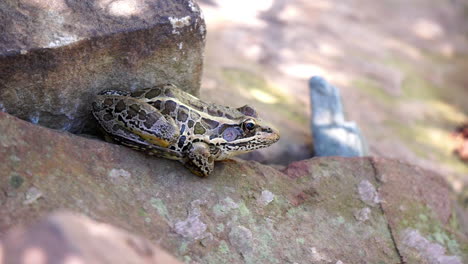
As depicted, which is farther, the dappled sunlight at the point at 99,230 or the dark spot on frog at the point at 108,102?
the dark spot on frog at the point at 108,102

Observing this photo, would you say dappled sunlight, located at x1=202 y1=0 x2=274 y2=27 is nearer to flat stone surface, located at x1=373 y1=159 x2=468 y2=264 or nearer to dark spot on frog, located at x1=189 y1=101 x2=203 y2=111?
dark spot on frog, located at x1=189 y1=101 x2=203 y2=111

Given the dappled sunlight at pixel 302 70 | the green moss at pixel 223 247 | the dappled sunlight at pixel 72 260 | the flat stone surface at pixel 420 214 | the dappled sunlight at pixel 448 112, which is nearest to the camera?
the dappled sunlight at pixel 72 260

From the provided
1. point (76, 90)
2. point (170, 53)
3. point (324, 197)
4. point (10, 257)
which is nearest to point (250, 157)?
point (324, 197)

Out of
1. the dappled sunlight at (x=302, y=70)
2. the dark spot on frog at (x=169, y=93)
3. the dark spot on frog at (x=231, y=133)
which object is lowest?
the dappled sunlight at (x=302, y=70)

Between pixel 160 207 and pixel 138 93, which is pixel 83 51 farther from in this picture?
pixel 160 207

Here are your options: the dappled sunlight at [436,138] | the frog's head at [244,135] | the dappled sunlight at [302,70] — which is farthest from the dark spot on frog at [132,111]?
the dappled sunlight at [436,138]

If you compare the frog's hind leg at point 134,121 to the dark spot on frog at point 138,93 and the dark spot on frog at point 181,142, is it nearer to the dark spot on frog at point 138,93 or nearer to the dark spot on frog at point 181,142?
the dark spot on frog at point 181,142

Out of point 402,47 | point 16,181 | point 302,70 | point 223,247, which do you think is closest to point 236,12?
point 302,70

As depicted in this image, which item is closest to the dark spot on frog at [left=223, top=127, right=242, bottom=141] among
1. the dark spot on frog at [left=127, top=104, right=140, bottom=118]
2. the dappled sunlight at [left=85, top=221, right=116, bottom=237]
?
the dark spot on frog at [left=127, top=104, right=140, bottom=118]
